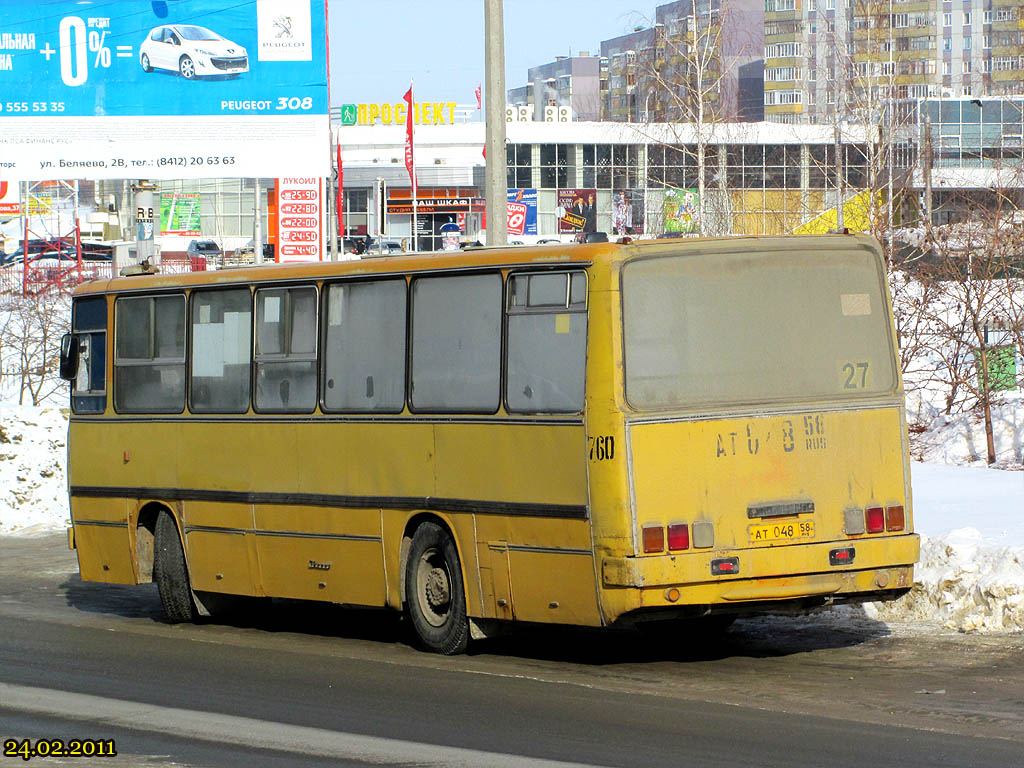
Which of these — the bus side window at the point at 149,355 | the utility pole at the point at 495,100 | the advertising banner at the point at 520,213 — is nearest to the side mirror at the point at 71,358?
the bus side window at the point at 149,355

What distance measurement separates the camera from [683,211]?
→ 2143 inches

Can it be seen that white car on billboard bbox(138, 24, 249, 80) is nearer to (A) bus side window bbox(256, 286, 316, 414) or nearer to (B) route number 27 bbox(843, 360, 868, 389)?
(A) bus side window bbox(256, 286, 316, 414)

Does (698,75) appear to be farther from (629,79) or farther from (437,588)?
(437,588)

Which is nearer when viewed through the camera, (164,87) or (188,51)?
(188,51)

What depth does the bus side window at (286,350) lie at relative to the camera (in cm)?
1236

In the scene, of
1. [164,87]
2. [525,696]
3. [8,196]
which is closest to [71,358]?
[525,696]

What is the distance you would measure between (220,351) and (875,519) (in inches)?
213

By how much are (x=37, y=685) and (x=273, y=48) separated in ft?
65.3

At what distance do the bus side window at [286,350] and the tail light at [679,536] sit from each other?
11.4 ft

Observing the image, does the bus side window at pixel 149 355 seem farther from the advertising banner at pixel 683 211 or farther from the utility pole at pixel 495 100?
the advertising banner at pixel 683 211

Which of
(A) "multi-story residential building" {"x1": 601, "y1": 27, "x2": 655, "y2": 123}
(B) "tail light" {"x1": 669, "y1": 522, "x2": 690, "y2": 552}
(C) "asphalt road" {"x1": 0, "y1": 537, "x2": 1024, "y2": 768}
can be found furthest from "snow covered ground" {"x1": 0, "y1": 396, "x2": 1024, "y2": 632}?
(A) "multi-story residential building" {"x1": 601, "y1": 27, "x2": 655, "y2": 123}

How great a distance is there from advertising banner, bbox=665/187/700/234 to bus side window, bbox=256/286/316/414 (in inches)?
1267

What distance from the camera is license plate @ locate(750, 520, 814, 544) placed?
10.0 metres

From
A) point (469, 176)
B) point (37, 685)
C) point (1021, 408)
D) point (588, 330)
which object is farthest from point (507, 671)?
point (469, 176)
